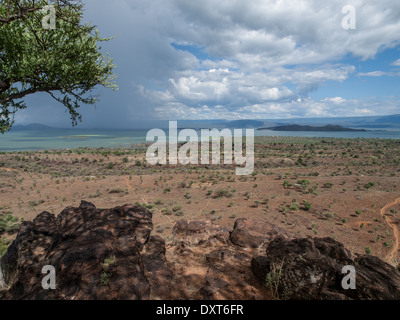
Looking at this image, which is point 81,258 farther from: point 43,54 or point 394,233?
point 394,233

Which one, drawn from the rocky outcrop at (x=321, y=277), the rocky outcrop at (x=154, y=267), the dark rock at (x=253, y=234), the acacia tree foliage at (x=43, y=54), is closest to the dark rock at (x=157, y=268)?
the rocky outcrop at (x=154, y=267)

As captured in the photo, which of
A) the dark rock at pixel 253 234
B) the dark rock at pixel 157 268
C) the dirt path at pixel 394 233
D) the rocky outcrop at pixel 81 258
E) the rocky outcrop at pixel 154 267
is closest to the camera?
the rocky outcrop at pixel 81 258

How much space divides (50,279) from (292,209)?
16.8 meters

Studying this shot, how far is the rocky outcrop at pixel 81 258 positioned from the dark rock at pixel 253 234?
130 inches

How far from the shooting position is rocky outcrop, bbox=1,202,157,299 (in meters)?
4.38

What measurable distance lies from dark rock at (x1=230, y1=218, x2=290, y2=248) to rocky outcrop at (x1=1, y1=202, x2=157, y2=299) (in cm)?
330

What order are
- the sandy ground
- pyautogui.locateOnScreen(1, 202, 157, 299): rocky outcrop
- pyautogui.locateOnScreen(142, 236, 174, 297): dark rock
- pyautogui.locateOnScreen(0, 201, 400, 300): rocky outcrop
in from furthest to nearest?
1. the sandy ground
2. pyautogui.locateOnScreen(142, 236, 174, 297): dark rock
3. pyautogui.locateOnScreen(0, 201, 400, 300): rocky outcrop
4. pyautogui.locateOnScreen(1, 202, 157, 299): rocky outcrop

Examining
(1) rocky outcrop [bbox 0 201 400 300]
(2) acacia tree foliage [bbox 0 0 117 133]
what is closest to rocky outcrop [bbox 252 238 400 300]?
(1) rocky outcrop [bbox 0 201 400 300]

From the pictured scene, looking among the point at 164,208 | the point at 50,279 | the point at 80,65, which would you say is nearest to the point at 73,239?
the point at 50,279

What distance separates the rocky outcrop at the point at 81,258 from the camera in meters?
4.38

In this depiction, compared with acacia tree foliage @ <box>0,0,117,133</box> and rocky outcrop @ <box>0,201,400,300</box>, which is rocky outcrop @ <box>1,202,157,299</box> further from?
acacia tree foliage @ <box>0,0,117,133</box>

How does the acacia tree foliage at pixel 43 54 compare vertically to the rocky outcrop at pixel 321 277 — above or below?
above

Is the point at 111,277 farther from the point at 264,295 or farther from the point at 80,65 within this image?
the point at 80,65

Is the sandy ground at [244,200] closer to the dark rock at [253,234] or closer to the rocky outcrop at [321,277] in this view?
the dark rock at [253,234]
